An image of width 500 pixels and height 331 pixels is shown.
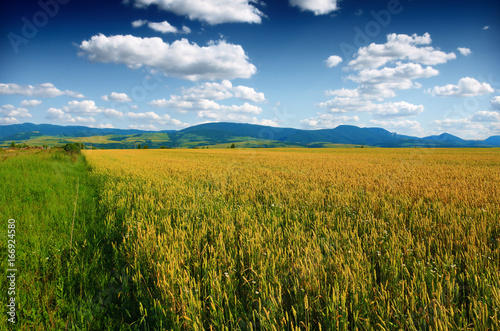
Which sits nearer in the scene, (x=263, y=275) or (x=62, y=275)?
(x=263, y=275)

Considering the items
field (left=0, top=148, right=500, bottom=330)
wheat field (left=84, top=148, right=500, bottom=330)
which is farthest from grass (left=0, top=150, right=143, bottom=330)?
wheat field (left=84, top=148, right=500, bottom=330)

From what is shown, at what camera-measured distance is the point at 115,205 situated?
5.97 m

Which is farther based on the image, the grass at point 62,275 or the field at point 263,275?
the grass at point 62,275

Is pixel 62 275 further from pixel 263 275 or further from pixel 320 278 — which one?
pixel 320 278

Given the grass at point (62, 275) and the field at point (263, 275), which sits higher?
the field at point (263, 275)

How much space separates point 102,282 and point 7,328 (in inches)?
33.5

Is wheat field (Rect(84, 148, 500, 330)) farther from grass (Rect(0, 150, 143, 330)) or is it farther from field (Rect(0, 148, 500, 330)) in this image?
grass (Rect(0, 150, 143, 330))

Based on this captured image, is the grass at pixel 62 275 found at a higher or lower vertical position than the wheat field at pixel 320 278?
lower

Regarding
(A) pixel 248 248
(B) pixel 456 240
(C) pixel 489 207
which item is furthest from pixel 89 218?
(C) pixel 489 207

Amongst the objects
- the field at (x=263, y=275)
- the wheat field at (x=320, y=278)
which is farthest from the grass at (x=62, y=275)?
the wheat field at (x=320, y=278)

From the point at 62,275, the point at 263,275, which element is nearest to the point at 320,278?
the point at 263,275

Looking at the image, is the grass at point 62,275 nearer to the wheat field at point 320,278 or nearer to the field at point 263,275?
the field at point 263,275

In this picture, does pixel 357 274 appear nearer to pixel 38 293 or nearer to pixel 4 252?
pixel 38 293

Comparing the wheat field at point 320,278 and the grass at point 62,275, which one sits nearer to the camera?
the wheat field at point 320,278
